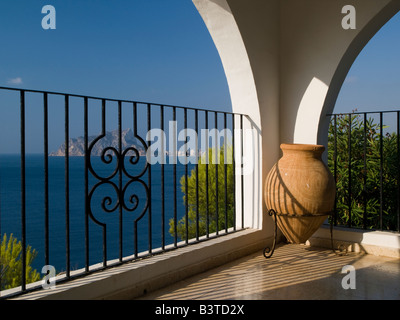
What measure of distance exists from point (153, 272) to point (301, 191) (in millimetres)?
1218

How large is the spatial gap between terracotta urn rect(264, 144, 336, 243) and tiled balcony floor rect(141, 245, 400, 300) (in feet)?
0.90

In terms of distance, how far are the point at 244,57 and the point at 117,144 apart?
4.51ft

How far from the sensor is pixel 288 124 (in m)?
3.21

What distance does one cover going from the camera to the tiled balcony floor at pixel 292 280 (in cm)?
201

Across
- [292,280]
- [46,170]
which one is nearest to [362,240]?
[292,280]

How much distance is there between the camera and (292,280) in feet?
7.38

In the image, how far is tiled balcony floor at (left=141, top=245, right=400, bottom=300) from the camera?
201 centimetres

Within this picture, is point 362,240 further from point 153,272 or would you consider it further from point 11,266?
point 11,266

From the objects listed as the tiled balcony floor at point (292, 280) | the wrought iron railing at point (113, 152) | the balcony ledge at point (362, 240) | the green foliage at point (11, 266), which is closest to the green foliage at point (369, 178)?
the balcony ledge at point (362, 240)

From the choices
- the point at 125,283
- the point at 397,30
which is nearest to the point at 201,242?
the point at 125,283

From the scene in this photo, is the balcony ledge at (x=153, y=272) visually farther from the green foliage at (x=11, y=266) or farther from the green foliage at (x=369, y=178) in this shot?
the green foliage at (x=11, y=266)

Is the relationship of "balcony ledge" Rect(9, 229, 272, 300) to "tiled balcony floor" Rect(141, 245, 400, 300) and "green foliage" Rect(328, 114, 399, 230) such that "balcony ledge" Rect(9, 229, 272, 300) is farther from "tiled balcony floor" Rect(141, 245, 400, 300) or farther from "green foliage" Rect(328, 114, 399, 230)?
"green foliage" Rect(328, 114, 399, 230)

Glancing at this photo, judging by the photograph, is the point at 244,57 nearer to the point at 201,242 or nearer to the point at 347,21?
the point at 347,21

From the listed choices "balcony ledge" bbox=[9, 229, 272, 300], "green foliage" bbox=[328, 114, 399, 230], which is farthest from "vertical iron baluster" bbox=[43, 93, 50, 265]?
"green foliage" bbox=[328, 114, 399, 230]
